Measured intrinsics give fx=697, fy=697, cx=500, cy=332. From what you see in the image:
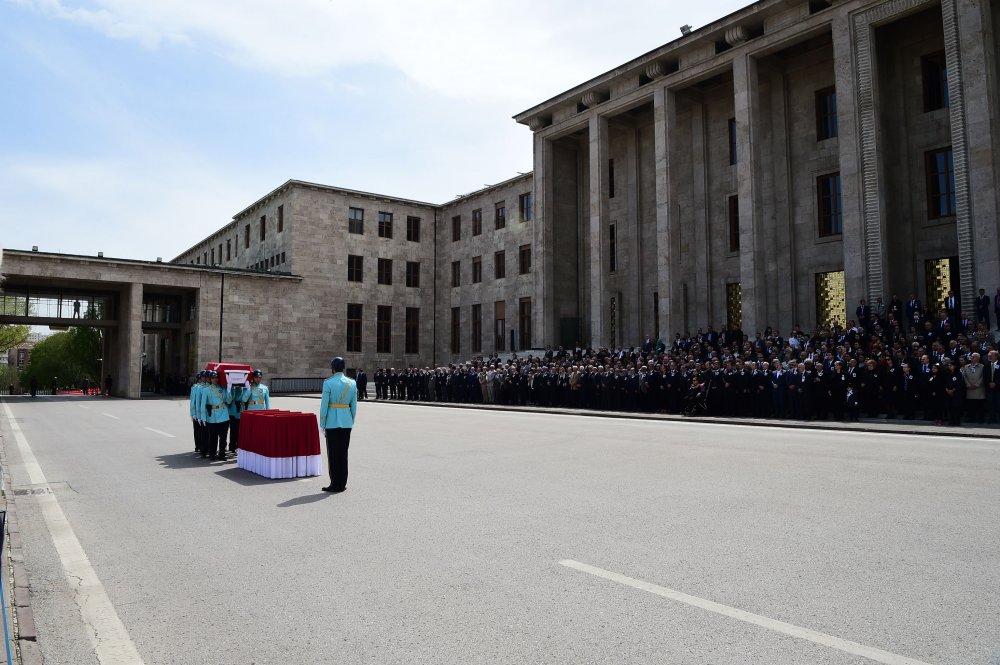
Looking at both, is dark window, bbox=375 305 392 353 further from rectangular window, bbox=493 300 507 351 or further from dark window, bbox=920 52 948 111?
dark window, bbox=920 52 948 111

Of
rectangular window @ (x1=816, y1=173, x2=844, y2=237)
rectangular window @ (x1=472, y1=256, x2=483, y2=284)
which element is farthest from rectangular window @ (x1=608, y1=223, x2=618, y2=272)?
rectangular window @ (x1=472, y1=256, x2=483, y2=284)

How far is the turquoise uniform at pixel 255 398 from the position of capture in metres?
12.9

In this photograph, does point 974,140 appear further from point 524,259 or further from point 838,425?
point 524,259

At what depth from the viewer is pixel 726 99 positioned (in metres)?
33.6

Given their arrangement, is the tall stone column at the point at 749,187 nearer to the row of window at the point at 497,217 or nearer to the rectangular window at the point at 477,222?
the row of window at the point at 497,217

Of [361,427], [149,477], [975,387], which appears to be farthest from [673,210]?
[149,477]

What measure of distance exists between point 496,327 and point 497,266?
4291 millimetres

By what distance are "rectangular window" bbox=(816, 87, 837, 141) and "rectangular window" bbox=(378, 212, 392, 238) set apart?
3160 cm

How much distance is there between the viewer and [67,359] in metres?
90.6

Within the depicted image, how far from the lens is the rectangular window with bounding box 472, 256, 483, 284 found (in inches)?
1988

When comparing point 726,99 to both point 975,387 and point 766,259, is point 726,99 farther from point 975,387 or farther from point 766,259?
point 975,387

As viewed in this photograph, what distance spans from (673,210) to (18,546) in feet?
100.0

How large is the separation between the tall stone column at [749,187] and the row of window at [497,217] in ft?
60.5

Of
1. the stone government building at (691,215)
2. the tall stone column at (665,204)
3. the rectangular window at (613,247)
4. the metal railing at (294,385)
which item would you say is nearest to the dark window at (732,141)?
the stone government building at (691,215)
